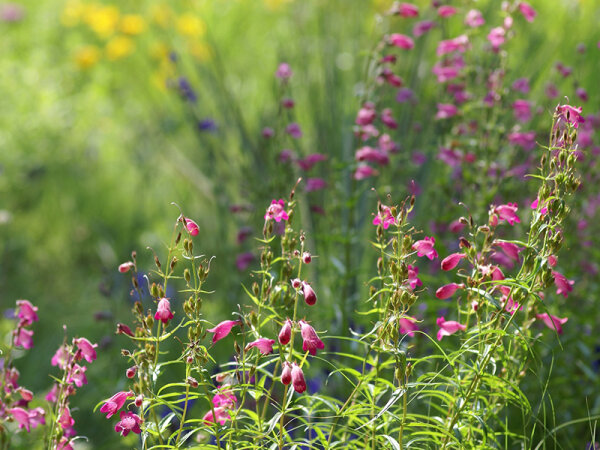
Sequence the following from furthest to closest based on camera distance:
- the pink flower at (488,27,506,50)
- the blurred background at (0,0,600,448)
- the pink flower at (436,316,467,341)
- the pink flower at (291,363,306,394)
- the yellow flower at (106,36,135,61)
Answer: the yellow flower at (106,36,135,61)
the blurred background at (0,0,600,448)
the pink flower at (488,27,506,50)
the pink flower at (436,316,467,341)
the pink flower at (291,363,306,394)

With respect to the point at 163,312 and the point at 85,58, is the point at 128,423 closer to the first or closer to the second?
the point at 163,312

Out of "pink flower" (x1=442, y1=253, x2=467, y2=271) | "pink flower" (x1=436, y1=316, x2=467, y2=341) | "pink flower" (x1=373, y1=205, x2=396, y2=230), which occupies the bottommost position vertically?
"pink flower" (x1=436, y1=316, x2=467, y2=341)

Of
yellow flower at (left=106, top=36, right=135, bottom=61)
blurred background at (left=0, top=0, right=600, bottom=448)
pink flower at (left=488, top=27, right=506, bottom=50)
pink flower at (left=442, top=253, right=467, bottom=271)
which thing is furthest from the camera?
yellow flower at (left=106, top=36, right=135, bottom=61)

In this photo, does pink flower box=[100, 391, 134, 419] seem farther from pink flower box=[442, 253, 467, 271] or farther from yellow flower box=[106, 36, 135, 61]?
yellow flower box=[106, 36, 135, 61]

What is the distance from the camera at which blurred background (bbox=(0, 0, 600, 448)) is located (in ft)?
9.53

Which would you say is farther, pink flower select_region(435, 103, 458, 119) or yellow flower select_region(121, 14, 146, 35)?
yellow flower select_region(121, 14, 146, 35)

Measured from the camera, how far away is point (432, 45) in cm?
405

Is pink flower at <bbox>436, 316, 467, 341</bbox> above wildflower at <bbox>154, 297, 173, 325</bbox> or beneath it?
beneath

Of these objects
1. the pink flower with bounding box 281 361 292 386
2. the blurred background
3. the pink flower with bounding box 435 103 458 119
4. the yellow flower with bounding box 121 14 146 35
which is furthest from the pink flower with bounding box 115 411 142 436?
the yellow flower with bounding box 121 14 146 35

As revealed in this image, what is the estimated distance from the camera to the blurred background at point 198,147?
291 cm

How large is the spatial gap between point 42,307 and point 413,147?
2.27 metres

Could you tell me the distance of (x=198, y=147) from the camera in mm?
4785

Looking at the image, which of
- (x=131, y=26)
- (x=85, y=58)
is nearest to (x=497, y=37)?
(x=85, y=58)

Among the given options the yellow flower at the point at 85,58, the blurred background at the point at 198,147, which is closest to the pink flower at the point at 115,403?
the blurred background at the point at 198,147
